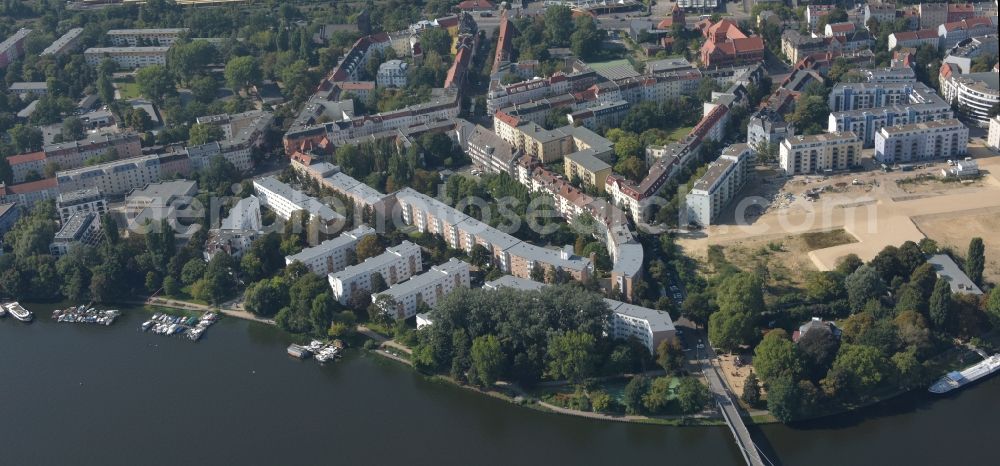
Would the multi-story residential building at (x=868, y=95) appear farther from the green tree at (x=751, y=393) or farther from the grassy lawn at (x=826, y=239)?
the green tree at (x=751, y=393)

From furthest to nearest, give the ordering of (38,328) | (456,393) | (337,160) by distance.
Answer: (337,160) → (38,328) → (456,393)

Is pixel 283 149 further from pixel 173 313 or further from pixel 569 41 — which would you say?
pixel 569 41

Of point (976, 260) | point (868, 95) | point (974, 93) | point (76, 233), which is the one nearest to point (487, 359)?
point (976, 260)

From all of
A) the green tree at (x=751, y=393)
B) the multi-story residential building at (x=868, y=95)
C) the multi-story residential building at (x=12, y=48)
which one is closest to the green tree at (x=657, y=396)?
the green tree at (x=751, y=393)

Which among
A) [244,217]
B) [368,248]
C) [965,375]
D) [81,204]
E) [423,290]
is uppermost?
[81,204]

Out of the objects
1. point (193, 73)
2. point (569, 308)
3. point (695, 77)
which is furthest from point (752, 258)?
point (193, 73)

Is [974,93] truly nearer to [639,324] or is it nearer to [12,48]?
[639,324]
